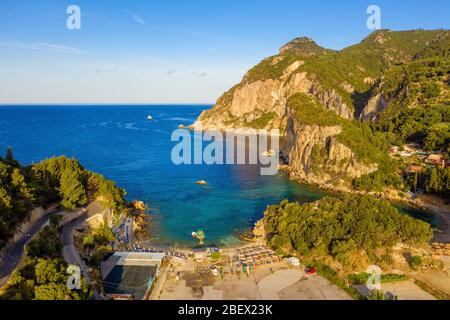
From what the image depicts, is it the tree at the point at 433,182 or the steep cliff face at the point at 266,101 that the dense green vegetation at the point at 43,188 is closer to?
the tree at the point at 433,182

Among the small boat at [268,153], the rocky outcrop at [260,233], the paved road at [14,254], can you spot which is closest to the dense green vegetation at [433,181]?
the rocky outcrop at [260,233]

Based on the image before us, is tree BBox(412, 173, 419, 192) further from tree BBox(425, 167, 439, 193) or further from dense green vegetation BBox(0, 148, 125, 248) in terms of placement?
dense green vegetation BBox(0, 148, 125, 248)

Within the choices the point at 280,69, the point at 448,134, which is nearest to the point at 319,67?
the point at 280,69

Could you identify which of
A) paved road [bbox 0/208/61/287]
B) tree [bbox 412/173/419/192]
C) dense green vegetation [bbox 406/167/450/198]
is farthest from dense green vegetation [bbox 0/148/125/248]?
dense green vegetation [bbox 406/167/450/198]

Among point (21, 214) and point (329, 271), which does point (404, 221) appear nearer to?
point (329, 271)

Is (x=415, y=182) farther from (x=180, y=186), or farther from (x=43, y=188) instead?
(x=43, y=188)

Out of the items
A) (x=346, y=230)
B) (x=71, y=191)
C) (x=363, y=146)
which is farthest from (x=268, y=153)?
(x=71, y=191)

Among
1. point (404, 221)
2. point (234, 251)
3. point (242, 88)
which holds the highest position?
point (242, 88)

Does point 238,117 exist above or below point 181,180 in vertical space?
above
